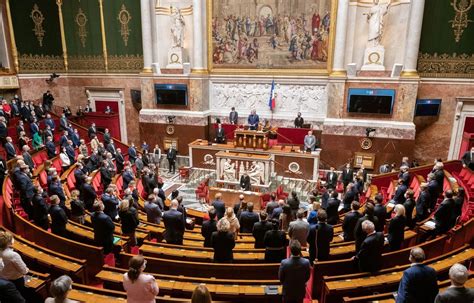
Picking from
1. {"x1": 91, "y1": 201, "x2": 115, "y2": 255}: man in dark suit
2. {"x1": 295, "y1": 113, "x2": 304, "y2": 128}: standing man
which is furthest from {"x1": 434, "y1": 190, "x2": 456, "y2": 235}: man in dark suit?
{"x1": 295, "y1": 113, "x2": 304, "y2": 128}: standing man

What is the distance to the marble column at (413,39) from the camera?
13239mm

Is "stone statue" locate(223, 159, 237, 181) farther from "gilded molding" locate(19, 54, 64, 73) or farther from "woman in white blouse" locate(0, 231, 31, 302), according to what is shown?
"gilded molding" locate(19, 54, 64, 73)

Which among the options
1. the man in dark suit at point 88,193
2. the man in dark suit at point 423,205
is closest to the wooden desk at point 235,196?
the man in dark suit at point 88,193

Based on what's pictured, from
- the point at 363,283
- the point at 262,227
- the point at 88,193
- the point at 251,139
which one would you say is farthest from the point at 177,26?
the point at 363,283

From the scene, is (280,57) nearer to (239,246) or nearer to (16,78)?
(239,246)

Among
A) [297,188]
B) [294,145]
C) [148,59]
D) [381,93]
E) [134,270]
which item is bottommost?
[297,188]

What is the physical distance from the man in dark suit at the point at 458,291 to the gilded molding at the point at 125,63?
18016 mm

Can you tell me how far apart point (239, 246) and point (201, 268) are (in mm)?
1293

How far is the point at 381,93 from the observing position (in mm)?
14016

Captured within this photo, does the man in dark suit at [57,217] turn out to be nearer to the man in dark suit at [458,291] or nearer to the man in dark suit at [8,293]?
the man in dark suit at [8,293]

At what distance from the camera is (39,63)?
18250 mm

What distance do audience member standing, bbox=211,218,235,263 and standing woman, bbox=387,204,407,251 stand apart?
8.95 ft

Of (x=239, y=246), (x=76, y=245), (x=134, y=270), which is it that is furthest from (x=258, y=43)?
(x=134, y=270)

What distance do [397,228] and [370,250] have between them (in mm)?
1154
